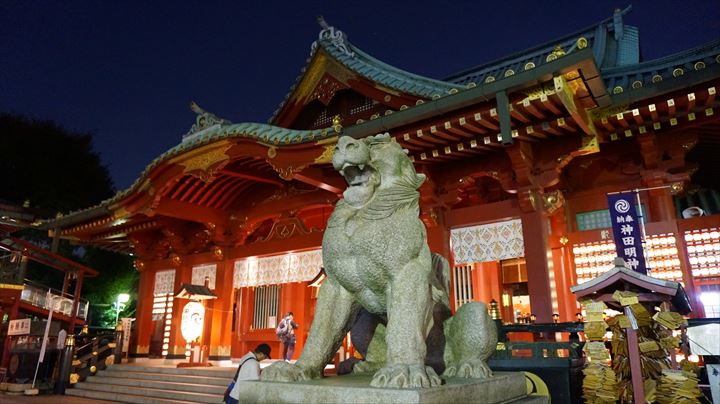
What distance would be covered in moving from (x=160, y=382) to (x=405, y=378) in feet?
30.9

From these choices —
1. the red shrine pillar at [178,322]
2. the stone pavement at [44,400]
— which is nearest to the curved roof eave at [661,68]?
the stone pavement at [44,400]

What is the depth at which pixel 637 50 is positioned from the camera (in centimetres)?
1063

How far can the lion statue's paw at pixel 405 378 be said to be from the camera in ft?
6.81

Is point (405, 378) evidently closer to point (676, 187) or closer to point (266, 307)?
point (676, 187)

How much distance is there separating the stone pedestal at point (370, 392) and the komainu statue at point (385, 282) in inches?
4.1

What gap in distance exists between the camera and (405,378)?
2102mm

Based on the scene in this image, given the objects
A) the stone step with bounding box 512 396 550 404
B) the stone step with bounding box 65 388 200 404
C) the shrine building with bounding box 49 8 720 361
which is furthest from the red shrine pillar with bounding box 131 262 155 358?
the stone step with bounding box 512 396 550 404

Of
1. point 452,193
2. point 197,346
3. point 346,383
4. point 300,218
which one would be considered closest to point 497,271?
point 452,193

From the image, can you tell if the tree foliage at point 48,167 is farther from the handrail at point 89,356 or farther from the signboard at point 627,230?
the signboard at point 627,230

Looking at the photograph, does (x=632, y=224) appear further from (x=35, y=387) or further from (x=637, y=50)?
(x=35, y=387)

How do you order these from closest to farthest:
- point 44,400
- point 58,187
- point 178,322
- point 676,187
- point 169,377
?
point 676,187, point 44,400, point 169,377, point 178,322, point 58,187

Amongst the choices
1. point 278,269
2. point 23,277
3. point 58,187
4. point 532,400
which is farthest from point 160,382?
point 58,187

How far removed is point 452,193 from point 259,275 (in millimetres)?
6140

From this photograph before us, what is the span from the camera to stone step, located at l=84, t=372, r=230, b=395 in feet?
29.3
